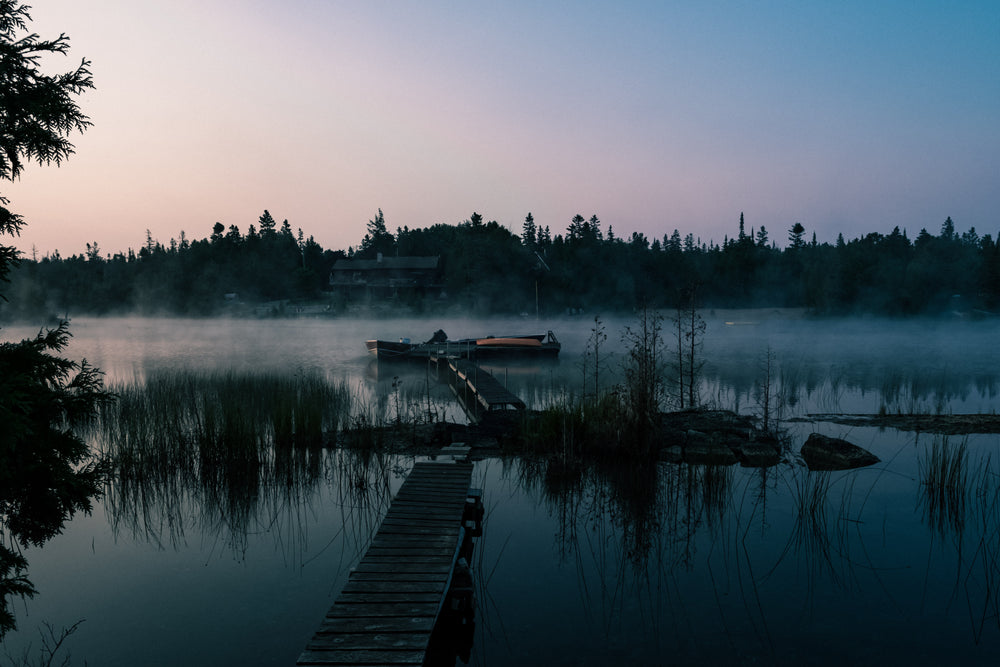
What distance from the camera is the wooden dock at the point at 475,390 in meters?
15.2

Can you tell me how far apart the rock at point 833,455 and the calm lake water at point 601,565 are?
30cm

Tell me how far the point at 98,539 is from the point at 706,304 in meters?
72.4

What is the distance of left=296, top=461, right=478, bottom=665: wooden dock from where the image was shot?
435 centimetres

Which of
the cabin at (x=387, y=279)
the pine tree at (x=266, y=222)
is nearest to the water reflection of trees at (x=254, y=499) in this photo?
the cabin at (x=387, y=279)

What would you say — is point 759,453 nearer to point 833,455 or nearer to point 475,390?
point 833,455

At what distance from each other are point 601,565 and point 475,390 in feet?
35.3

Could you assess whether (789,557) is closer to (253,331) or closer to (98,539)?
(98,539)

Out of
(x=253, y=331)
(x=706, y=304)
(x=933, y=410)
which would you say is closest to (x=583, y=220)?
(x=706, y=304)

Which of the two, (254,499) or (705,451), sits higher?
(705,451)

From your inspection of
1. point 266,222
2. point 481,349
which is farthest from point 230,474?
point 266,222

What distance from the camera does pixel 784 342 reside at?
A: 39656 mm

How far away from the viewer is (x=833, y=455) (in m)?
10.4

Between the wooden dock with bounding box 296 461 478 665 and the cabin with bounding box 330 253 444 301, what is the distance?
198 feet

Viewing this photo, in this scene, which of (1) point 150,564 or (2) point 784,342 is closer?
(1) point 150,564
